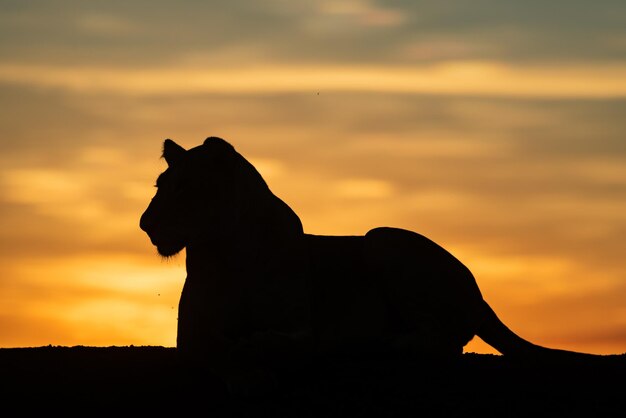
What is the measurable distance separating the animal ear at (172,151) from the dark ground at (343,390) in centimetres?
201

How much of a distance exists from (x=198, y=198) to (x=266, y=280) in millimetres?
974

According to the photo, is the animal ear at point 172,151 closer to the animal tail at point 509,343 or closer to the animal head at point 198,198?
the animal head at point 198,198

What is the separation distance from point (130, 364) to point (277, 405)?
2455mm

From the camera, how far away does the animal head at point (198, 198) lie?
1182cm

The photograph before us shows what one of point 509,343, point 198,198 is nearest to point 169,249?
point 198,198

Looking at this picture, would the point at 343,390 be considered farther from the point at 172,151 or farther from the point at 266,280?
the point at 172,151

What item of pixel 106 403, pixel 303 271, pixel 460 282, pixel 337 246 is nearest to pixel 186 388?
pixel 106 403

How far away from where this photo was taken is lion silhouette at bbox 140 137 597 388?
11727mm

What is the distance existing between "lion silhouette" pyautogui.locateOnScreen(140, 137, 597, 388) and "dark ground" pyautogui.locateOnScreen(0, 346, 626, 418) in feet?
1.14

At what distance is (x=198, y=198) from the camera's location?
11.9 m

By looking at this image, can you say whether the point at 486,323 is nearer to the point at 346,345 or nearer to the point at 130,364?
the point at 346,345

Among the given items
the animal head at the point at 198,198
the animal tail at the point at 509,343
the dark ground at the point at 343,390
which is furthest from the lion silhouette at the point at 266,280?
the dark ground at the point at 343,390

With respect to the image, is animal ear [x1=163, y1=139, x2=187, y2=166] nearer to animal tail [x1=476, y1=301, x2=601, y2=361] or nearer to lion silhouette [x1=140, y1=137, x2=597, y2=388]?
lion silhouette [x1=140, y1=137, x2=597, y2=388]

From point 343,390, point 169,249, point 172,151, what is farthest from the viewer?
point 172,151
